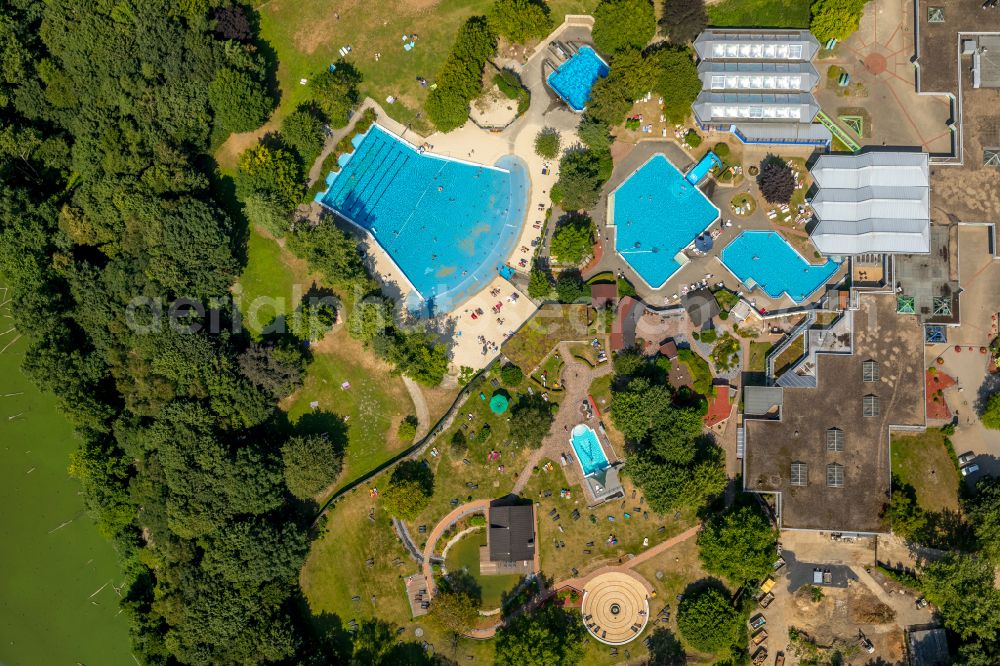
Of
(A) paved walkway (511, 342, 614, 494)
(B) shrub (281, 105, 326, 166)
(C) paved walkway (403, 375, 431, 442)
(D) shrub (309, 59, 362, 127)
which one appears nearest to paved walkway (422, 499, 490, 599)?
(A) paved walkway (511, 342, 614, 494)

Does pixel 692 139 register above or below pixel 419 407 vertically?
above

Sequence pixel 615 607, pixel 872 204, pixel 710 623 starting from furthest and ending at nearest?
pixel 615 607
pixel 872 204
pixel 710 623

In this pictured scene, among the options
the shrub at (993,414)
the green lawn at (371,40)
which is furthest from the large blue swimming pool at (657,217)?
the shrub at (993,414)

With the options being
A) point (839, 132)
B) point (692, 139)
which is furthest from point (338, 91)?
point (839, 132)

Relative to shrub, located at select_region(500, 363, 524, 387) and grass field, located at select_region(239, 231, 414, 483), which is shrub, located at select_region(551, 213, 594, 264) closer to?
shrub, located at select_region(500, 363, 524, 387)

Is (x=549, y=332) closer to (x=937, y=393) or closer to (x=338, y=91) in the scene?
(x=338, y=91)

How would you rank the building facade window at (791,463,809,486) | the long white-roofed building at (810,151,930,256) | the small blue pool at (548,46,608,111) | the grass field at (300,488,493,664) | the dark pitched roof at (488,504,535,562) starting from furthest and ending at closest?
the small blue pool at (548,46,608,111)
the grass field at (300,488,493,664)
the dark pitched roof at (488,504,535,562)
the long white-roofed building at (810,151,930,256)
the building facade window at (791,463,809,486)

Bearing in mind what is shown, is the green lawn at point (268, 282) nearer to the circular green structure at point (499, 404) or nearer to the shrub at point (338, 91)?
the shrub at point (338, 91)
